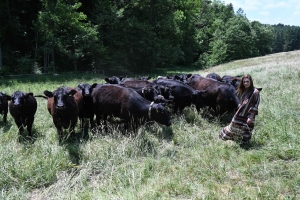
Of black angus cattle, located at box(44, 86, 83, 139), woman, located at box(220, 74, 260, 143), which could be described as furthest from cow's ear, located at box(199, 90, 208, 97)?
black angus cattle, located at box(44, 86, 83, 139)

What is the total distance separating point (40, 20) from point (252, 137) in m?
21.0

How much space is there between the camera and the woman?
6219 millimetres

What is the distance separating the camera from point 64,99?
21.3 feet

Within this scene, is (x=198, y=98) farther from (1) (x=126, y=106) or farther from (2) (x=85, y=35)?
(2) (x=85, y=35)

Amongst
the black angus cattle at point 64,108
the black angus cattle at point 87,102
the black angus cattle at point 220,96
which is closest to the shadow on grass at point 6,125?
the black angus cattle at point 64,108

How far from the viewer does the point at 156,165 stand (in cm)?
550

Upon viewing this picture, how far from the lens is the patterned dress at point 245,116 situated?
20.4ft

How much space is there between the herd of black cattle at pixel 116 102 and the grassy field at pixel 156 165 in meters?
0.51

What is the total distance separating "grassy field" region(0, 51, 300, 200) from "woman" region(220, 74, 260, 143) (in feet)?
0.90

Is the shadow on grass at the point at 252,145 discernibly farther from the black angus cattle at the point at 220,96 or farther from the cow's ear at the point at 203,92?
the cow's ear at the point at 203,92

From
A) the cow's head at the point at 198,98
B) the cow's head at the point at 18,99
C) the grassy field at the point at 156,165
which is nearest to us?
the grassy field at the point at 156,165

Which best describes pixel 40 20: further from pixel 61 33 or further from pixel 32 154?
pixel 32 154

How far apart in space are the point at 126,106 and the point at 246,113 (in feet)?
10.1

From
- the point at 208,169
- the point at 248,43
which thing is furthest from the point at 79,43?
the point at 248,43
